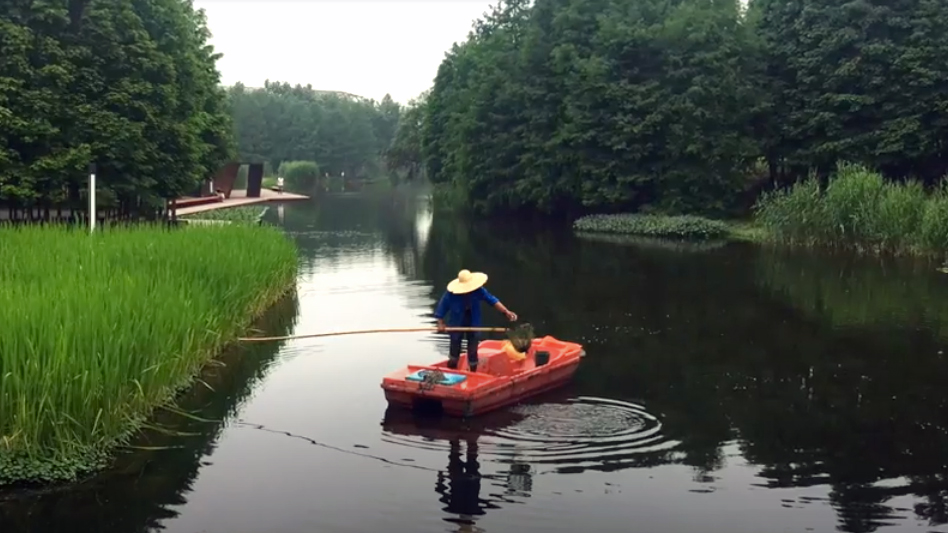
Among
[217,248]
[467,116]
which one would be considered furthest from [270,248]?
[467,116]

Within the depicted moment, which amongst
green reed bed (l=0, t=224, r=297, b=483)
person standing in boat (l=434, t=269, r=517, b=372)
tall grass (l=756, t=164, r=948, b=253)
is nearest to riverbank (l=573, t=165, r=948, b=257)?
tall grass (l=756, t=164, r=948, b=253)

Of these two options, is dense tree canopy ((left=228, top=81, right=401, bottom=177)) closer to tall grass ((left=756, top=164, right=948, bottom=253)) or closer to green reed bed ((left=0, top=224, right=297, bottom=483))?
tall grass ((left=756, top=164, right=948, bottom=253))

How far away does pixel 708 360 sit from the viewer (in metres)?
12.2

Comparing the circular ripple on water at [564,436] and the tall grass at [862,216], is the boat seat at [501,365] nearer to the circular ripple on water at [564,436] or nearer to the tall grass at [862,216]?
the circular ripple on water at [564,436]

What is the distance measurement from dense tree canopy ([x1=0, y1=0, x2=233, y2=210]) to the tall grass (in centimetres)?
1498

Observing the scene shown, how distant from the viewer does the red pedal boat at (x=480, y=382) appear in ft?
29.4

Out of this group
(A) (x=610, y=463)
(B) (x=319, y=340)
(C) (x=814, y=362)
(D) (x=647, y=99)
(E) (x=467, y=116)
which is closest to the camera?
(A) (x=610, y=463)

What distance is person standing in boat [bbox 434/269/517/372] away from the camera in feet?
33.1

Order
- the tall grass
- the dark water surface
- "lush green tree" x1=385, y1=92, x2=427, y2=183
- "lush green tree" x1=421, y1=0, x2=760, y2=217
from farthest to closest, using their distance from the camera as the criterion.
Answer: "lush green tree" x1=385, y1=92, x2=427, y2=183 < "lush green tree" x1=421, y1=0, x2=760, y2=217 < the tall grass < the dark water surface

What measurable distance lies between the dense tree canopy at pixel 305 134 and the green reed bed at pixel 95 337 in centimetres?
7243

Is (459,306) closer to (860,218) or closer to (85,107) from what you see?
(85,107)

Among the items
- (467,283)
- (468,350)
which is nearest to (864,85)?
(467,283)

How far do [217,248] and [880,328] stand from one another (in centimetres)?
899

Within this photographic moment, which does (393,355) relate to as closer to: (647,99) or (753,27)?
(647,99)
